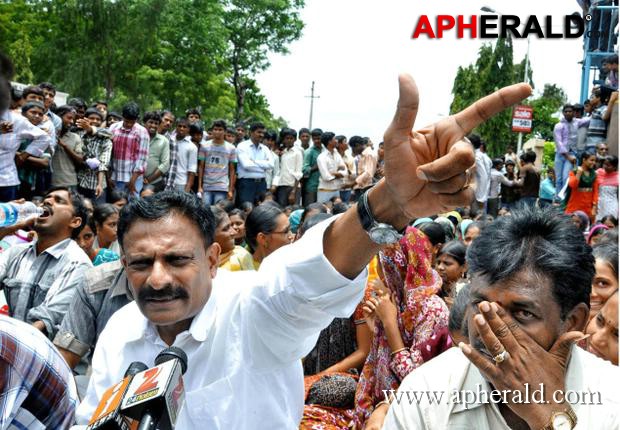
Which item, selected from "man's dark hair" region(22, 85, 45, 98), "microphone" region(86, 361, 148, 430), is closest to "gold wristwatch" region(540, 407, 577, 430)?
"microphone" region(86, 361, 148, 430)

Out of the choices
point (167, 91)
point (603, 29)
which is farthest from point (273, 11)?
point (603, 29)

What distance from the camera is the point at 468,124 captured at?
6.00ft

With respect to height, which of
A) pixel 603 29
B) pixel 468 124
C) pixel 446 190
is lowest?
pixel 446 190

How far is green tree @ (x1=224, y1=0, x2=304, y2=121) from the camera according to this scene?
113 ft

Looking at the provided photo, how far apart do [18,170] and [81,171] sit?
896mm

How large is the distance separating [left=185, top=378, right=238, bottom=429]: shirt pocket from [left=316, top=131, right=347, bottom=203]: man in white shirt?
33.0ft

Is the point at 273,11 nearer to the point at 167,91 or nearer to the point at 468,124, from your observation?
the point at 167,91

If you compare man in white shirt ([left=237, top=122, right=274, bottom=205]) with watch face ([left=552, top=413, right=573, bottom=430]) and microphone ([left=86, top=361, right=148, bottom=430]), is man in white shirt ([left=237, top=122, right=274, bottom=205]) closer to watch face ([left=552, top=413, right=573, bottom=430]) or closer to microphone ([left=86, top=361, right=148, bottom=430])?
watch face ([left=552, top=413, right=573, bottom=430])

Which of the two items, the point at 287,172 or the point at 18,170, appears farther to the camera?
the point at 287,172

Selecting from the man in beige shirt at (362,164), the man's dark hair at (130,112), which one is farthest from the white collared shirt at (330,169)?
the man's dark hair at (130,112)

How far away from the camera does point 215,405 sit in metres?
2.30

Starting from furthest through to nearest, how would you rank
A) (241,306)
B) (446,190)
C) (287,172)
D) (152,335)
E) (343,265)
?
(287,172)
(152,335)
(241,306)
(343,265)
(446,190)

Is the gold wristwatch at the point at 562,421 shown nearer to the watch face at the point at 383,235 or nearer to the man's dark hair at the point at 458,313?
the watch face at the point at 383,235

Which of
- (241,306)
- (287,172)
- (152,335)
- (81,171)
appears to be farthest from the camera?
(287,172)
